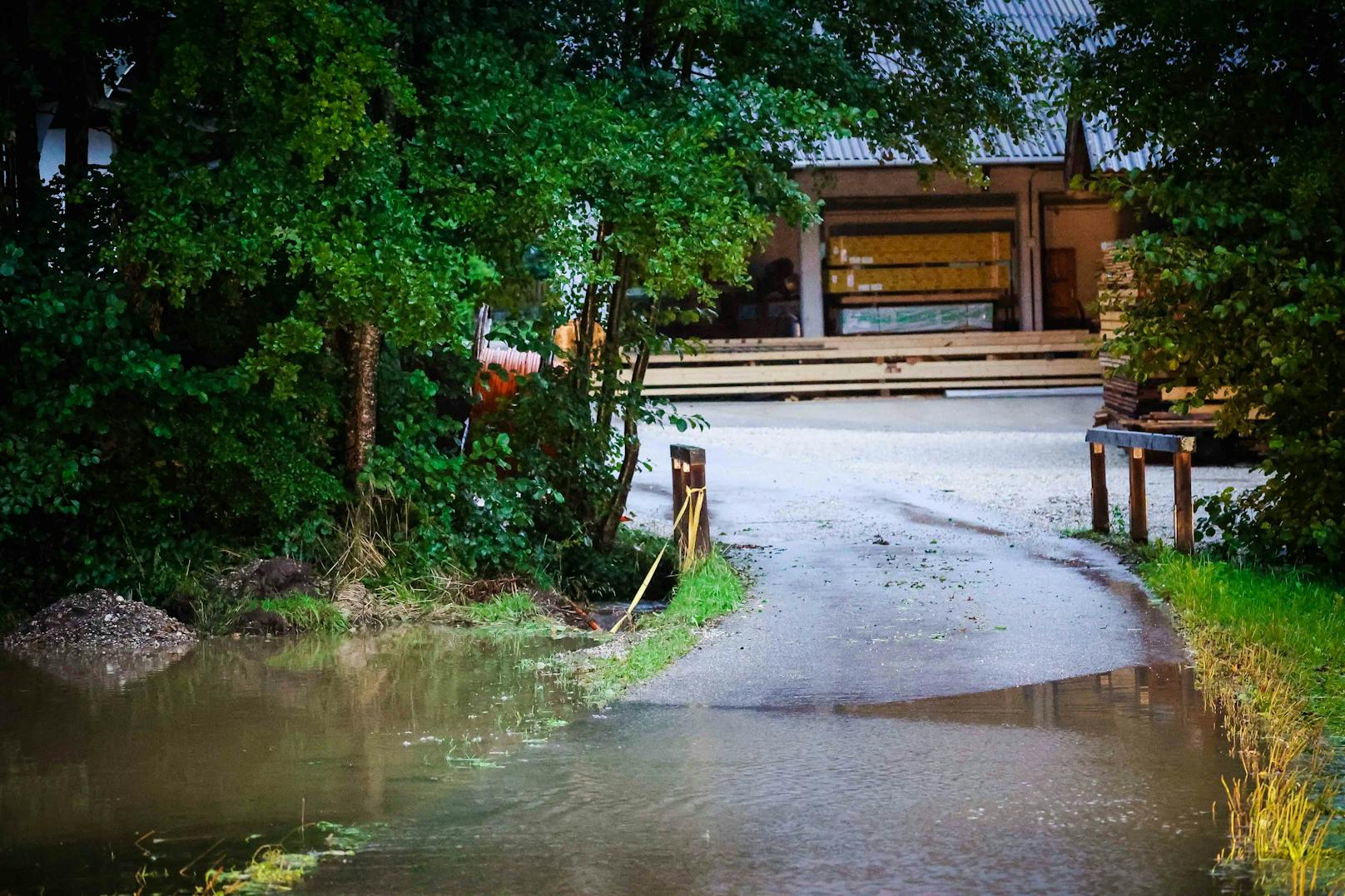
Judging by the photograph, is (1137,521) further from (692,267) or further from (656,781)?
(656,781)

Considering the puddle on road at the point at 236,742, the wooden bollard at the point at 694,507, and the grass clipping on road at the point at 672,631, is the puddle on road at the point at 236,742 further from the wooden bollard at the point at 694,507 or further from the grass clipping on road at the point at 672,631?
the wooden bollard at the point at 694,507

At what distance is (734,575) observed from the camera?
1068cm

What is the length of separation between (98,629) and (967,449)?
1354cm

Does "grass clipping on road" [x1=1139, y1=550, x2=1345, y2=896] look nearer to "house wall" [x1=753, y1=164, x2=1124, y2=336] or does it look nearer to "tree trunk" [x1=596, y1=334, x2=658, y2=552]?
"tree trunk" [x1=596, y1=334, x2=658, y2=552]

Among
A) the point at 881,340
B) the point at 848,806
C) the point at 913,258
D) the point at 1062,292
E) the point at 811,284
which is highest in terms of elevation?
the point at 913,258

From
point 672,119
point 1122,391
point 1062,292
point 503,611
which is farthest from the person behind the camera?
point 1062,292

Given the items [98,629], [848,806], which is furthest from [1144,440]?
[98,629]

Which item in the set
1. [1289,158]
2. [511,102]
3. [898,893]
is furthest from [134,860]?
[1289,158]

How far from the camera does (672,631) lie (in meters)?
9.02

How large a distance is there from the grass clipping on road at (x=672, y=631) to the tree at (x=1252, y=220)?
314 cm

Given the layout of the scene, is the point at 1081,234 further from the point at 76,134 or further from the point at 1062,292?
the point at 76,134

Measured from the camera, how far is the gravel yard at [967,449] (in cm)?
1522

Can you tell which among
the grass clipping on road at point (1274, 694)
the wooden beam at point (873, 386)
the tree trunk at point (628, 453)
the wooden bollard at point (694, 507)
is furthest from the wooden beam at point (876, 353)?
the grass clipping on road at point (1274, 694)

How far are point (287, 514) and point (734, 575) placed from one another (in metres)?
3.09
